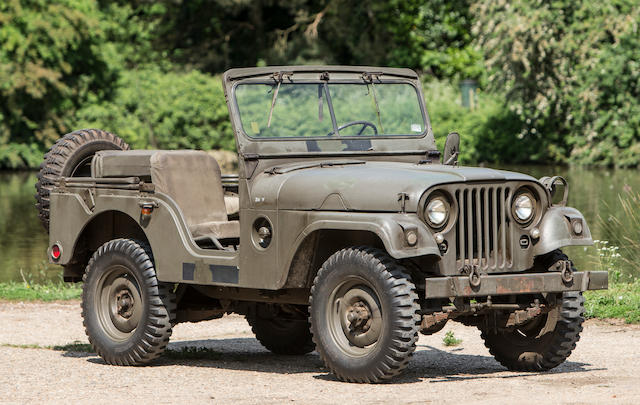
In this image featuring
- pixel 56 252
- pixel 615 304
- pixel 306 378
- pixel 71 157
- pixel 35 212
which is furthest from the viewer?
pixel 35 212

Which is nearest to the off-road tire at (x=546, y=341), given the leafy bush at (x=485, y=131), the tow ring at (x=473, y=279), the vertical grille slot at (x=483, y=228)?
A: the vertical grille slot at (x=483, y=228)

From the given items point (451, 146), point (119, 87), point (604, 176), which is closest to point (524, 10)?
point (604, 176)

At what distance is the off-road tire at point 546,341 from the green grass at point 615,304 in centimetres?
307

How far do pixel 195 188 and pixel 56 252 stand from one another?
54.7 inches

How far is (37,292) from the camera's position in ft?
52.4

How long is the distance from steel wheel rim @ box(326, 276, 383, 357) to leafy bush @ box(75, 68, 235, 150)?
34.4 metres

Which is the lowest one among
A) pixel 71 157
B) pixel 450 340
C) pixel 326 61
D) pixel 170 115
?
pixel 450 340

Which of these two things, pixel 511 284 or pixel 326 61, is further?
pixel 326 61

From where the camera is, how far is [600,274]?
8.71m

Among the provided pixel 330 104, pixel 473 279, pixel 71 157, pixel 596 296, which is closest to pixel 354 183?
pixel 473 279

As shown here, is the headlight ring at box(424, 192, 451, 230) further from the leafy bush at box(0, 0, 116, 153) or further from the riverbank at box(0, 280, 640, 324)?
the leafy bush at box(0, 0, 116, 153)

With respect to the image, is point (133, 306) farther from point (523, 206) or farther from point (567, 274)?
point (567, 274)

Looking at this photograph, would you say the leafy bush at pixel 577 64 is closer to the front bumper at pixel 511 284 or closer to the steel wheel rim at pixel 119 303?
the steel wheel rim at pixel 119 303

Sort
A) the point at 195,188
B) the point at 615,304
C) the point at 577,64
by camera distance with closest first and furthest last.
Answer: the point at 195,188, the point at 615,304, the point at 577,64
